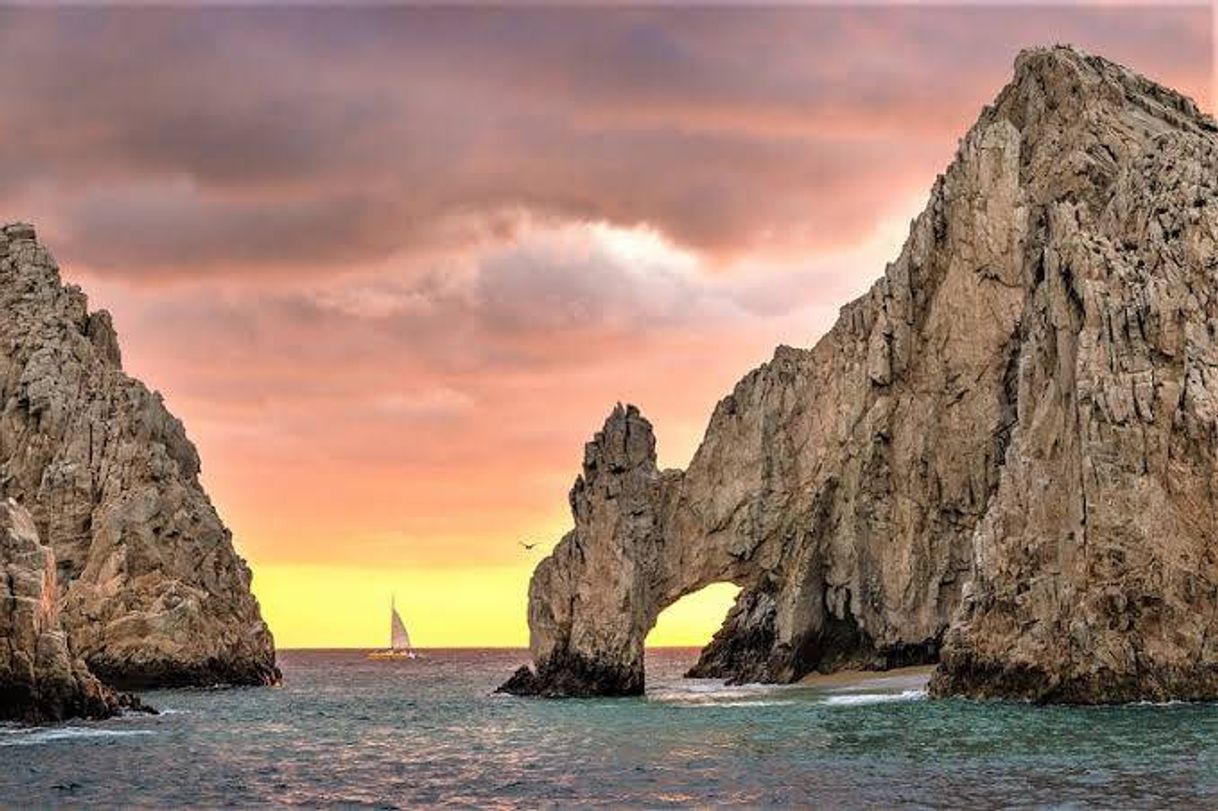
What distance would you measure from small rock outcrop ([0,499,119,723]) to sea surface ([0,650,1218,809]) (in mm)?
1851

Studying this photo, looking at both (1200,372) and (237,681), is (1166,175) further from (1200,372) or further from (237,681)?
(237,681)

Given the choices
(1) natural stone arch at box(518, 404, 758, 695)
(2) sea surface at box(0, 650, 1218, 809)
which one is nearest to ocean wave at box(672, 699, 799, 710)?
(2) sea surface at box(0, 650, 1218, 809)

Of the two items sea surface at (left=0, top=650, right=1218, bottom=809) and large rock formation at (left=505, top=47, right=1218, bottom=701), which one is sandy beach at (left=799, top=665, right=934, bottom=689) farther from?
sea surface at (left=0, top=650, right=1218, bottom=809)

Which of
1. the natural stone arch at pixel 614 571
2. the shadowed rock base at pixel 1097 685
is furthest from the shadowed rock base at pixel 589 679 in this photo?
the shadowed rock base at pixel 1097 685

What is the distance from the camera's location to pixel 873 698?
2736 inches

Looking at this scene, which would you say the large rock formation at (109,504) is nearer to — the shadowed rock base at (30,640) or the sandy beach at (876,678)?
the shadowed rock base at (30,640)

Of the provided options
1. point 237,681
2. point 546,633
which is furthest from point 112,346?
point 546,633

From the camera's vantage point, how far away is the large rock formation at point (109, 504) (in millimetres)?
98750

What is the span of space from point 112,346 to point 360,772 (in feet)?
273

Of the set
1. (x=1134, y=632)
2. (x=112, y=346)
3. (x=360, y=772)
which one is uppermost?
(x=112, y=346)

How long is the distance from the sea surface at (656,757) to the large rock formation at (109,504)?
28.1 metres

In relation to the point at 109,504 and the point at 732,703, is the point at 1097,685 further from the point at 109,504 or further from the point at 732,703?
the point at 109,504

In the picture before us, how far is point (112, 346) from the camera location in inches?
4724

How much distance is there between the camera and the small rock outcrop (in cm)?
5738
